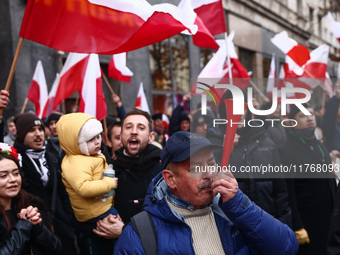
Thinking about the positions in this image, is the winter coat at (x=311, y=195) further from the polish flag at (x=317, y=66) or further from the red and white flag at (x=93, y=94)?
the polish flag at (x=317, y=66)

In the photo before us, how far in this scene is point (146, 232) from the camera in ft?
6.66

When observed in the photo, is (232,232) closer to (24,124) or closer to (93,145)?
(93,145)

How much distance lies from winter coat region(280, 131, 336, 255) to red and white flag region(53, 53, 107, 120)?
2332mm

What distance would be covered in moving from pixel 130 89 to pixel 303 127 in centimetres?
851

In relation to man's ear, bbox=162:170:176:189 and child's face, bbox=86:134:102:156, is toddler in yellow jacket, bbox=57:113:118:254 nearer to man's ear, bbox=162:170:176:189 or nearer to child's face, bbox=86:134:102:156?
child's face, bbox=86:134:102:156

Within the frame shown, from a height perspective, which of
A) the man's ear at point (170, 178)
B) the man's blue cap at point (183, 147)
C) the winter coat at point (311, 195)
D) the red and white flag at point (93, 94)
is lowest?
the winter coat at point (311, 195)

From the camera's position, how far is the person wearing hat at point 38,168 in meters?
4.31

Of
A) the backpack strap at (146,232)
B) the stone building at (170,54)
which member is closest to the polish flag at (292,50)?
the stone building at (170,54)

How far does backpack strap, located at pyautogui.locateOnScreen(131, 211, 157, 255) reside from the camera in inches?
78.2

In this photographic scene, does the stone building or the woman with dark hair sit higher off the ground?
the stone building

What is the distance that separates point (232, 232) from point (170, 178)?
1.43 feet

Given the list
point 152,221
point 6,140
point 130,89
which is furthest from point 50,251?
point 130,89

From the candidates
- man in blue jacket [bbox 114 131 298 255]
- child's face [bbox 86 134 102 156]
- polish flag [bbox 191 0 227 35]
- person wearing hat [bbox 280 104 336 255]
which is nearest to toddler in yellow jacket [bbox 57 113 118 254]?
child's face [bbox 86 134 102 156]

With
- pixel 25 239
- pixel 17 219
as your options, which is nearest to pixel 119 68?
pixel 17 219
